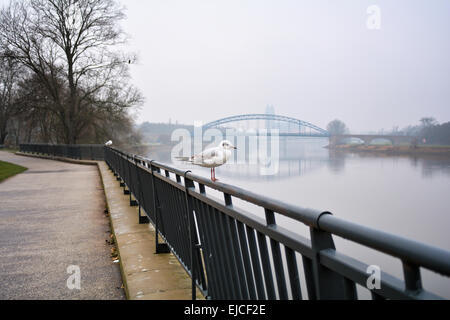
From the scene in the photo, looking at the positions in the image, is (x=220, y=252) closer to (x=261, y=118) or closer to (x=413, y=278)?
(x=413, y=278)

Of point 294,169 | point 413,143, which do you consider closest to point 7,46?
point 294,169

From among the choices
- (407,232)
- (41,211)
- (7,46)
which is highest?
(7,46)

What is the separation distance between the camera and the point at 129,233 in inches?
209

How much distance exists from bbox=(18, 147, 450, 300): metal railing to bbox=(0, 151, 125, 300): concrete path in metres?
1.14

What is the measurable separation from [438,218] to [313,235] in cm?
1043

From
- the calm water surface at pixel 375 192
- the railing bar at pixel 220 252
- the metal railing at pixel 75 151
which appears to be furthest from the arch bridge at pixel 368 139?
the metal railing at pixel 75 151

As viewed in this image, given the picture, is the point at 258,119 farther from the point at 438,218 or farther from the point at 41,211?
the point at 41,211

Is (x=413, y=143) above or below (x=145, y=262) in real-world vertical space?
above

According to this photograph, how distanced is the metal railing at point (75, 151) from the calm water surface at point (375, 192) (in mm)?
6555

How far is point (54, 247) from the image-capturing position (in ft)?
17.7

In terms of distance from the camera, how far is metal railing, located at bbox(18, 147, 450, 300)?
943 mm

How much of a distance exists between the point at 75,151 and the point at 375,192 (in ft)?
63.4
